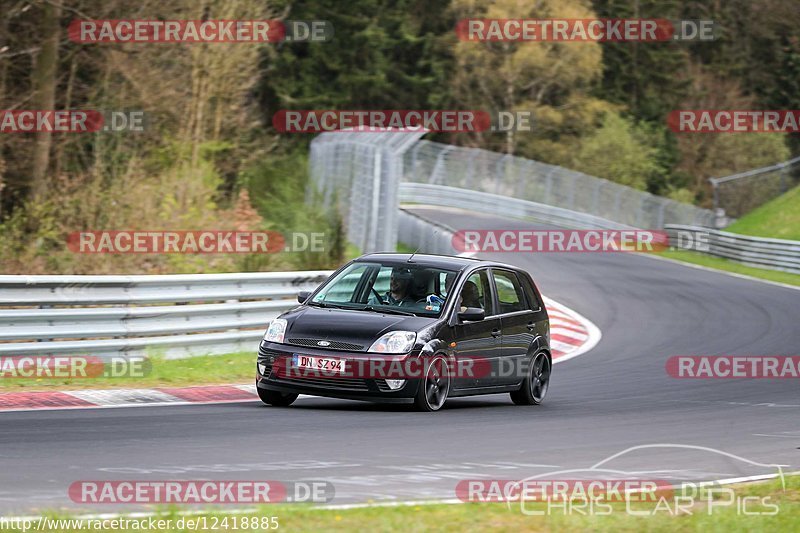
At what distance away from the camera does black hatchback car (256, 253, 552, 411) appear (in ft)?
39.2

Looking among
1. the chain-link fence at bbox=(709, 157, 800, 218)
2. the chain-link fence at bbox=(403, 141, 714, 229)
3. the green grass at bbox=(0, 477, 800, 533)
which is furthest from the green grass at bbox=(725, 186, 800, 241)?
the green grass at bbox=(0, 477, 800, 533)

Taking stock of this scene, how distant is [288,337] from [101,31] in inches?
647

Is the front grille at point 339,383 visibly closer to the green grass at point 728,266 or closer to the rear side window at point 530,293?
the rear side window at point 530,293

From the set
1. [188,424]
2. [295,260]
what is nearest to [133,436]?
[188,424]

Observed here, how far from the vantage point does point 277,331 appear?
12320mm

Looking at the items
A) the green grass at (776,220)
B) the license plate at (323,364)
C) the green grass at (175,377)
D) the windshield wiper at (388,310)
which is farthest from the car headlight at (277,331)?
the green grass at (776,220)

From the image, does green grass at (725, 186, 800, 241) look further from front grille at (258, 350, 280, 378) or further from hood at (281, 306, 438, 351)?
front grille at (258, 350, 280, 378)

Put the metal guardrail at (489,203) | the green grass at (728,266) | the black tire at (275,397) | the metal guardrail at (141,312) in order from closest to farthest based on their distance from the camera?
the black tire at (275,397), the metal guardrail at (141,312), the green grass at (728,266), the metal guardrail at (489,203)

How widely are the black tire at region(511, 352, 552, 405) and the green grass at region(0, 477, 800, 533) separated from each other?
617 cm

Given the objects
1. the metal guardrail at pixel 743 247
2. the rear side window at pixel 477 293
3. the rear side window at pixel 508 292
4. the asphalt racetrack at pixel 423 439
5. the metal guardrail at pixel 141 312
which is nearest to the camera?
the asphalt racetrack at pixel 423 439

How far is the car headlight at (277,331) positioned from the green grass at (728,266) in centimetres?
2310

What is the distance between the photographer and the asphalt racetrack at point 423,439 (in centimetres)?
827

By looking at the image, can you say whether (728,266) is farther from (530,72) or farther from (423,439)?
(530,72)

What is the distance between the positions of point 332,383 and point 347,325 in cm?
57
